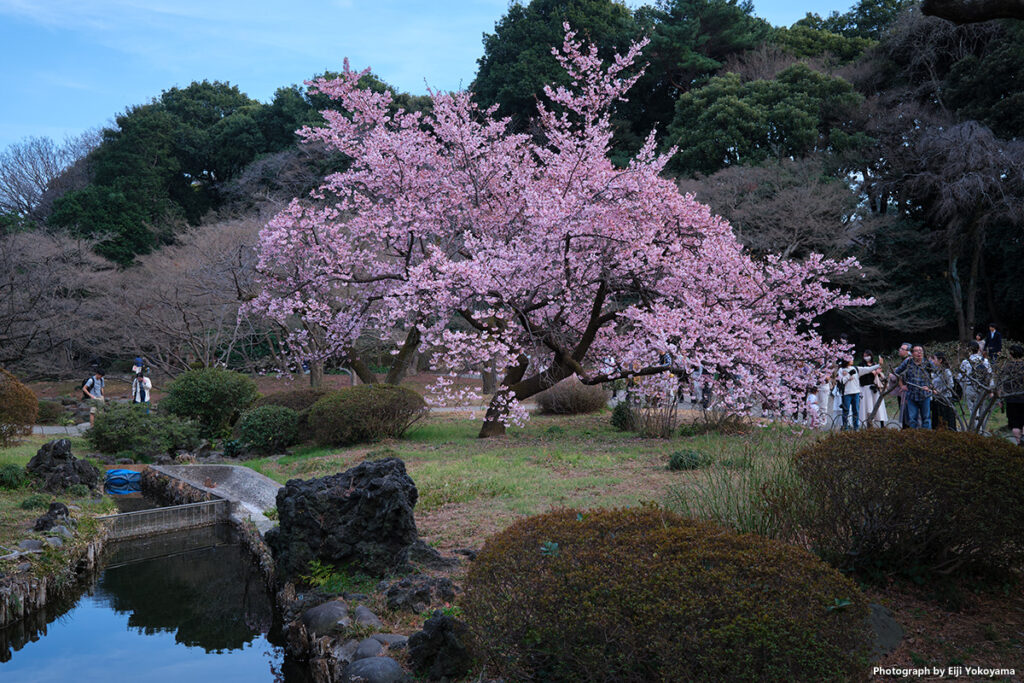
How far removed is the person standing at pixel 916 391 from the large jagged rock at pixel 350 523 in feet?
25.1

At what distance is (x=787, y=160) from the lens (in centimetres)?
2261

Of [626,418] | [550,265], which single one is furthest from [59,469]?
[626,418]

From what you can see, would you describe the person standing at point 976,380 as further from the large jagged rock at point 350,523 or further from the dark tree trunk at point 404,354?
the dark tree trunk at point 404,354

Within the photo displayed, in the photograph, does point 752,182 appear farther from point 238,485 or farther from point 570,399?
point 238,485

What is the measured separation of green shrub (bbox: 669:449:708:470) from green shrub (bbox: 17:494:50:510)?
24.1 feet

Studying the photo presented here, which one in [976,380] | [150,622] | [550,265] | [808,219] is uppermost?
[808,219]

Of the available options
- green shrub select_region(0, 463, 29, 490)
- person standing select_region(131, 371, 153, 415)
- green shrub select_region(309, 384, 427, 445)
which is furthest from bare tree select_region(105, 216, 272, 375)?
green shrub select_region(0, 463, 29, 490)

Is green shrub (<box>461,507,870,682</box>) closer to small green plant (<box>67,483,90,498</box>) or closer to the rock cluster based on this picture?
the rock cluster

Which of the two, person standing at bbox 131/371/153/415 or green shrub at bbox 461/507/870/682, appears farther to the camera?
person standing at bbox 131/371/153/415

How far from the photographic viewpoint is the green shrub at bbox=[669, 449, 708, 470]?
813 centimetres

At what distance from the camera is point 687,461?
8156mm

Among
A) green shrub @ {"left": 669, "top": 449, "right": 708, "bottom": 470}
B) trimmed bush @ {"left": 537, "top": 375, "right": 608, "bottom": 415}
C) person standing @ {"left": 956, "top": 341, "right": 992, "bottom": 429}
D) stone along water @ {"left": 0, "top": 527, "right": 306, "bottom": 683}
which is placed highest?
person standing @ {"left": 956, "top": 341, "right": 992, "bottom": 429}

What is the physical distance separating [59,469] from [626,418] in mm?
8682

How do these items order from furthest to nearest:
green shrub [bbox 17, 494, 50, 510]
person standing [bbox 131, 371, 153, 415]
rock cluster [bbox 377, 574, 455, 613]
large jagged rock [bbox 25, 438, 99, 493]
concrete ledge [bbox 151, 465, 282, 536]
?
1. person standing [bbox 131, 371, 153, 415]
2. large jagged rock [bbox 25, 438, 99, 493]
3. concrete ledge [bbox 151, 465, 282, 536]
4. green shrub [bbox 17, 494, 50, 510]
5. rock cluster [bbox 377, 574, 455, 613]
